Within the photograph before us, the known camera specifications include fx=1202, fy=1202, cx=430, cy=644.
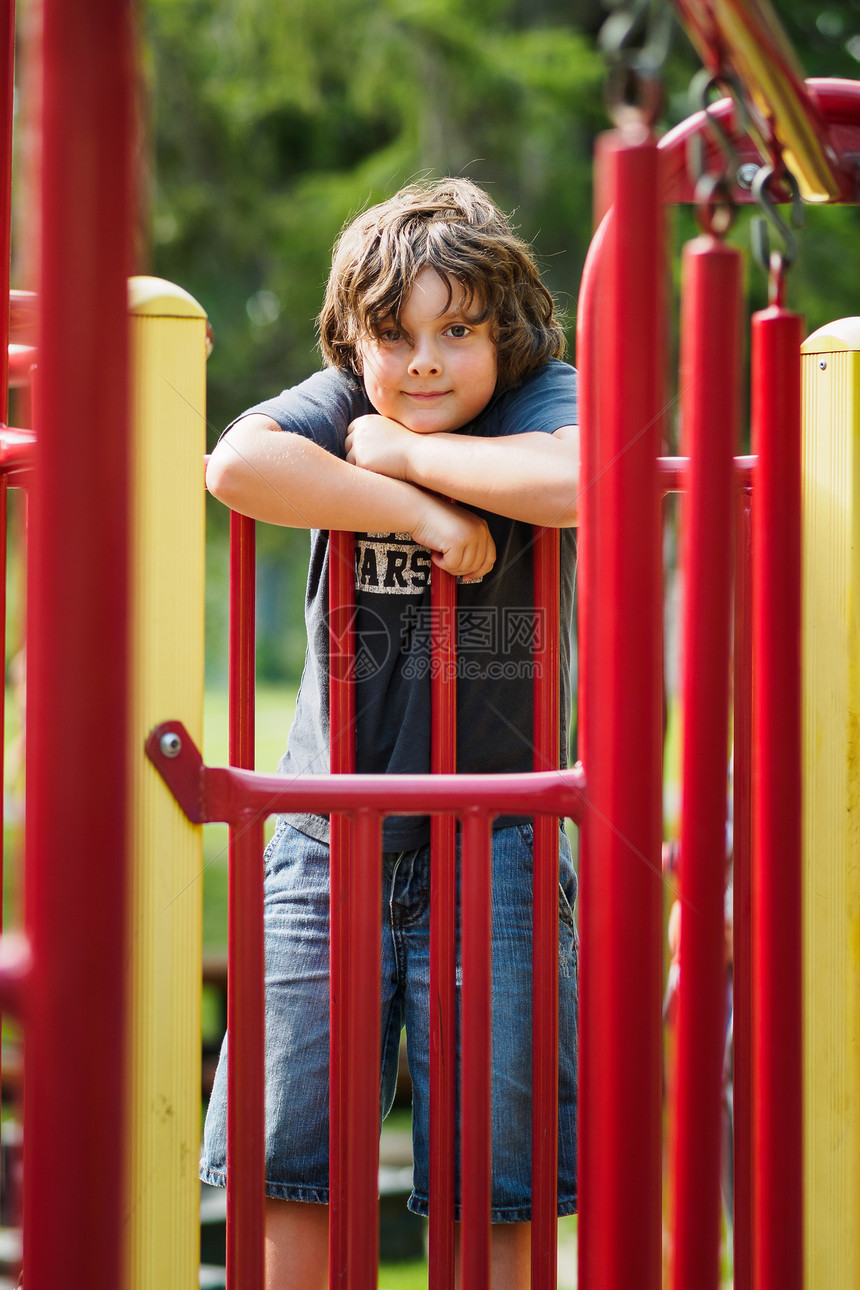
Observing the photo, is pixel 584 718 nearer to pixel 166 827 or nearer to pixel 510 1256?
pixel 166 827

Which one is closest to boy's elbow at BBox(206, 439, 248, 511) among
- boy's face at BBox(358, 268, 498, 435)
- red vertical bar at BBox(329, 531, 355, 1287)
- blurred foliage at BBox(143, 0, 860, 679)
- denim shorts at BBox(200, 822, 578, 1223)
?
red vertical bar at BBox(329, 531, 355, 1287)

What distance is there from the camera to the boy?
1.34 metres

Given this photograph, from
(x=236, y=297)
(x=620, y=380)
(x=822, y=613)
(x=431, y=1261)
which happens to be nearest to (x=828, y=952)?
(x=822, y=613)

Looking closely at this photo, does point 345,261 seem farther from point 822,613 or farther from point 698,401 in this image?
point 698,401

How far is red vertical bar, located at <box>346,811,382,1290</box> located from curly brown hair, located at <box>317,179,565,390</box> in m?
0.64

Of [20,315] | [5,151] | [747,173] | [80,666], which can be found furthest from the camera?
[20,315]

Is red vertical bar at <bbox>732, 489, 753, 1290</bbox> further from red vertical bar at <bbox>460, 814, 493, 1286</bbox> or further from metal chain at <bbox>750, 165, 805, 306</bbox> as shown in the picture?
metal chain at <bbox>750, 165, 805, 306</bbox>

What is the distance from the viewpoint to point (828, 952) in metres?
1.17

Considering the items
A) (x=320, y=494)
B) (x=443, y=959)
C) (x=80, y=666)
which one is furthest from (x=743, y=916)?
(x=80, y=666)

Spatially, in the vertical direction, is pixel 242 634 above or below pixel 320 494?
below

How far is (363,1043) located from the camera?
1.02m

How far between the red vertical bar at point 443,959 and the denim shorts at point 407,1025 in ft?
0.31

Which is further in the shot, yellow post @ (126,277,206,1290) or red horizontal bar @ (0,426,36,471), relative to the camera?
red horizontal bar @ (0,426,36,471)

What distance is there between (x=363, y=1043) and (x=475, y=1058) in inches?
3.8
